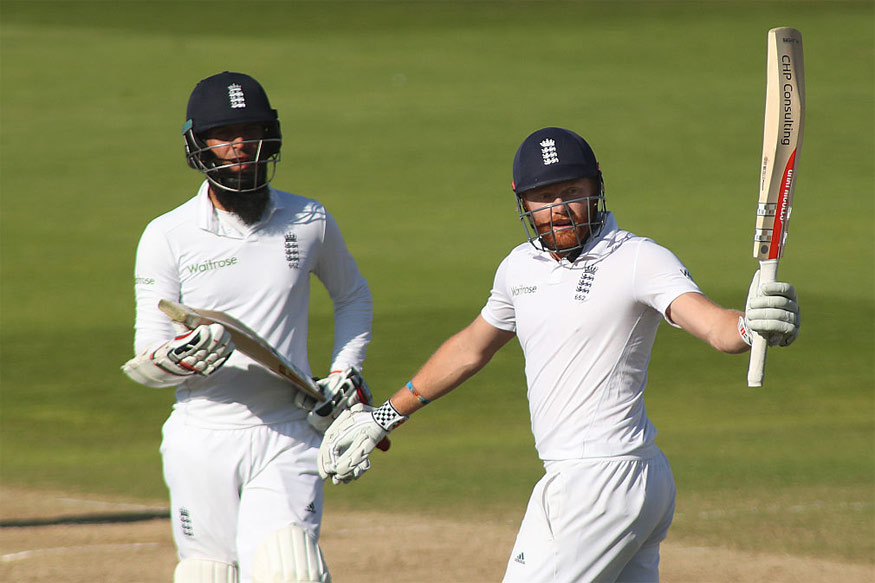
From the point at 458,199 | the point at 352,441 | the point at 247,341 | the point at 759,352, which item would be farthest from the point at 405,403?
the point at 458,199

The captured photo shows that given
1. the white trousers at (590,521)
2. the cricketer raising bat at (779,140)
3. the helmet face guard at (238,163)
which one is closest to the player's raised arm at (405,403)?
the white trousers at (590,521)

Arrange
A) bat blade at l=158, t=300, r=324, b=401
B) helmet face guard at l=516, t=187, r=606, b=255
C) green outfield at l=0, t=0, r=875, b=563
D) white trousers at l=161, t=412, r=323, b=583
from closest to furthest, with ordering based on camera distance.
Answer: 1. helmet face guard at l=516, t=187, r=606, b=255
2. bat blade at l=158, t=300, r=324, b=401
3. white trousers at l=161, t=412, r=323, b=583
4. green outfield at l=0, t=0, r=875, b=563

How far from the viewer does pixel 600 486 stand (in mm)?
4488

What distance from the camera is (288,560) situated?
4.82m

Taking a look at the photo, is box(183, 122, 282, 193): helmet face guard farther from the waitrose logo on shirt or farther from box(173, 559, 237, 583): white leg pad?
box(173, 559, 237, 583): white leg pad

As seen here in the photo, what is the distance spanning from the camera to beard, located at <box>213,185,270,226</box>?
17.4 feet

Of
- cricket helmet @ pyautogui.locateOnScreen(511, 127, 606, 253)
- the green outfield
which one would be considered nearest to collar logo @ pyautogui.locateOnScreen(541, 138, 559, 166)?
cricket helmet @ pyautogui.locateOnScreen(511, 127, 606, 253)

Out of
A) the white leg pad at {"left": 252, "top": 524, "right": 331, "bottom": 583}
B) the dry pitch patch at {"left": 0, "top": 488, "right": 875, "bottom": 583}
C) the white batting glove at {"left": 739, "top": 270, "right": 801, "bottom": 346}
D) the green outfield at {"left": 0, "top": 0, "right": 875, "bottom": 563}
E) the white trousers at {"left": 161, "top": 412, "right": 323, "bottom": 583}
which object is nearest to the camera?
the white batting glove at {"left": 739, "top": 270, "right": 801, "bottom": 346}

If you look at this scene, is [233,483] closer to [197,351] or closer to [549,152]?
[197,351]

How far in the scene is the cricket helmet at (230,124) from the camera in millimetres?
5242

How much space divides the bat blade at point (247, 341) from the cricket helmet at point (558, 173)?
1.12 meters

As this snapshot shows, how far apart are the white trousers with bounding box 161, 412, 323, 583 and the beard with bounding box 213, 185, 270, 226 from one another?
842 millimetres

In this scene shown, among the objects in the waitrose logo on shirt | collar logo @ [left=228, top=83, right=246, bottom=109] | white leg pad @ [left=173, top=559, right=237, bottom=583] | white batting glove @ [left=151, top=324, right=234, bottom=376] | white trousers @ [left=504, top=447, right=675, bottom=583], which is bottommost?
white leg pad @ [left=173, top=559, right=237, bottom=583]

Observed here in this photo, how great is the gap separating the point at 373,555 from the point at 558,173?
12.5ft
